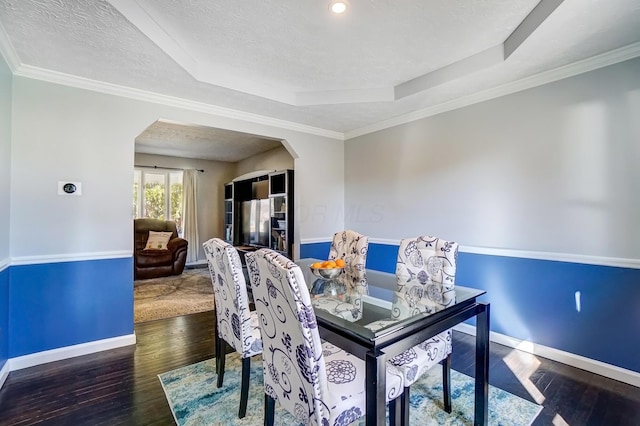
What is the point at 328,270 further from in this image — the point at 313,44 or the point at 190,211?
the point at 190,211

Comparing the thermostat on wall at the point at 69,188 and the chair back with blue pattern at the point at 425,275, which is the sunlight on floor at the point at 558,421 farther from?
the thermostat on wall at the point at 69,188

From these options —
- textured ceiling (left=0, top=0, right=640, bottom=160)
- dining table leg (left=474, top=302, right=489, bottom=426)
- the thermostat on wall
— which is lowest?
dining table leg (left=474, top=302, right=489, bottom=426)

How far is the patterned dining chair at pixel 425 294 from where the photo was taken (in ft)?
4.95

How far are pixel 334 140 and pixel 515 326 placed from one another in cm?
320

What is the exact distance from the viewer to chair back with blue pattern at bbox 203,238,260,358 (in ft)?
5.68

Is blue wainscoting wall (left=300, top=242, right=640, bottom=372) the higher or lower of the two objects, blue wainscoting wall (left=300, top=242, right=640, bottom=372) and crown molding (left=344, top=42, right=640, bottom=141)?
the lower

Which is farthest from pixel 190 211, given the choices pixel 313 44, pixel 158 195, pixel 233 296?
pixel 233 296

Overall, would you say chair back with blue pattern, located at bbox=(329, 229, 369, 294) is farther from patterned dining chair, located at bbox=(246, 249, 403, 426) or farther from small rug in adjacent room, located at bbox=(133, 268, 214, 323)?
small rug in adjacent room, located at bbox=(133, 268, 214, 323)

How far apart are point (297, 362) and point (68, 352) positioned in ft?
8.53

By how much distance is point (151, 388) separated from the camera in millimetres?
2100

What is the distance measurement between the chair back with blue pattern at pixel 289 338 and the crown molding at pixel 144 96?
2479mm

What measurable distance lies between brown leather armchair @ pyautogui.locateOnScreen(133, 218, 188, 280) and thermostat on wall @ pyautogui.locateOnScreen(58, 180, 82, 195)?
2992 mm

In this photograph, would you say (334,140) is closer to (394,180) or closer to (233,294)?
(394,180)

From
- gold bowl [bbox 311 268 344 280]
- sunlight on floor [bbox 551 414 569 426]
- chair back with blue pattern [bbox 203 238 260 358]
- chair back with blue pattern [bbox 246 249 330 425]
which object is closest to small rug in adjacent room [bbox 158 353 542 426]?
sunlight on floor [bbox 551 414 569 426]
